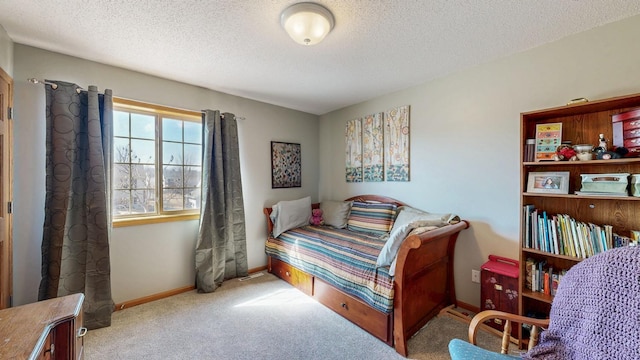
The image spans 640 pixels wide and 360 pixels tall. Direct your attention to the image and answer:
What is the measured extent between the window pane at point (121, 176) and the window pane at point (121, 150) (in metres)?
0.06

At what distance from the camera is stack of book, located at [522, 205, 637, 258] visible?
153 centimetres

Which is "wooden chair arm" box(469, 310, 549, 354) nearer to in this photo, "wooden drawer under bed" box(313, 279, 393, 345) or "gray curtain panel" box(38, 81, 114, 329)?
"wooden drawer under bed" box(313, 279, 393, 345)

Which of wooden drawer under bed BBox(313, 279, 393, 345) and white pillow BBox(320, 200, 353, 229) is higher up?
white pillow BBox(320, 200, 353, 229)

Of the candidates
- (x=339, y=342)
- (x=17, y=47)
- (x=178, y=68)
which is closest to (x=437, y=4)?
(x=178, y=68)

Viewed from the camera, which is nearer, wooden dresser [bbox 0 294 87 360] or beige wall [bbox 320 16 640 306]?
wooden dresser [bbox 0 294 87 360]

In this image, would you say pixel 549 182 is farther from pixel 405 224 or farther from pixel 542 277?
pixel 405 224

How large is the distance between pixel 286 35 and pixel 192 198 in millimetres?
2068

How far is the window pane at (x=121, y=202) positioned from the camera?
2408 mm

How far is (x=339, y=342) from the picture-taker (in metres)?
1.90

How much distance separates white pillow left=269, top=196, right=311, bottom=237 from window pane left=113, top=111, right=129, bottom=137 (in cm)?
177

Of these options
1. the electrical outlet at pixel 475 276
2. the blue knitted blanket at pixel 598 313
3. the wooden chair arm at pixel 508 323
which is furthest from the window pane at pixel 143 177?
the electrical outlet at pixel 475 276

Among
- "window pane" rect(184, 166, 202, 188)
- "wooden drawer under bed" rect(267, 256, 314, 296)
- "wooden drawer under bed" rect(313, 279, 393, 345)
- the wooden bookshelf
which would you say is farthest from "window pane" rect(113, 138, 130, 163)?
the wooden bookshelf

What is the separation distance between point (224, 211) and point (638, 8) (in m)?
3.65

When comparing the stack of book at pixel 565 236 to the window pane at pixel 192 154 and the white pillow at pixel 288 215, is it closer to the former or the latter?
the white pillow at pixel 288 215
